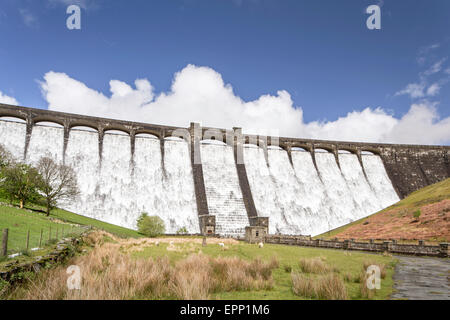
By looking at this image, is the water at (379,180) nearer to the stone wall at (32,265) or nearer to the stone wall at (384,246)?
the stone wall at (384,246)

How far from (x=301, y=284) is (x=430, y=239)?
23.8m

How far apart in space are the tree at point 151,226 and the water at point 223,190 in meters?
7.15

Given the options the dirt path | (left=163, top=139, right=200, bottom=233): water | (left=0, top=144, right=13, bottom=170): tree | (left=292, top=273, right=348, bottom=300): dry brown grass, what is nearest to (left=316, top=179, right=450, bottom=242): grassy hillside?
the dirt path

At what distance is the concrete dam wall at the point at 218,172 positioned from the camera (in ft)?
123

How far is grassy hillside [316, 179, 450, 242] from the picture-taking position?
2670 cm

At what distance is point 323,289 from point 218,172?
38.3 meters

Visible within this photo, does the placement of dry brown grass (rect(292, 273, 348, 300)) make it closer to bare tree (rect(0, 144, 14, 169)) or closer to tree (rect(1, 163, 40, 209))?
tree (rect(1, 163, 40, 209))

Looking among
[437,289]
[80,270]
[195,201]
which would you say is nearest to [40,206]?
[195,201]

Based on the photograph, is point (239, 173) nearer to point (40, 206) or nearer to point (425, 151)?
point (40, 206)

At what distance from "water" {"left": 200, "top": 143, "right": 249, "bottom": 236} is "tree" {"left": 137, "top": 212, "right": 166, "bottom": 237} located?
7.15 meters

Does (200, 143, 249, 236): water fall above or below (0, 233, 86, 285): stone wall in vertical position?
above

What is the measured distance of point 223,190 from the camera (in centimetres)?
4241

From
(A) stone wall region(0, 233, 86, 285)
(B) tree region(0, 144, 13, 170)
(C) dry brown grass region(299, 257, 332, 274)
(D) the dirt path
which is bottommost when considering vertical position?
(D) the dirt path

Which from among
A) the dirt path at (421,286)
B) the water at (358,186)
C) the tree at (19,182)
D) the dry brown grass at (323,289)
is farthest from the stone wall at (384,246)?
the tree at (19,182)
